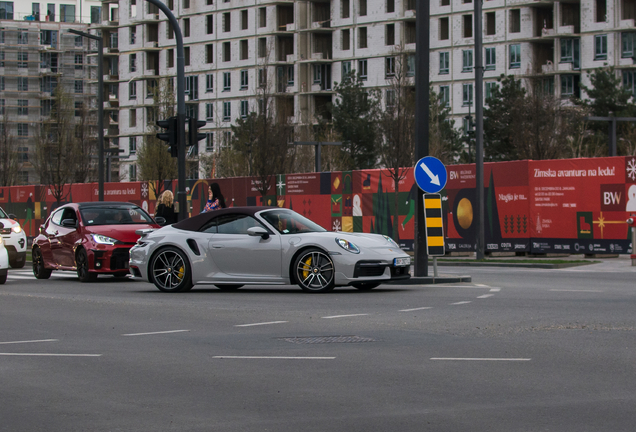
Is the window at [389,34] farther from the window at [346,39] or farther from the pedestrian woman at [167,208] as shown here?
the pedestrian woman at [167,208]

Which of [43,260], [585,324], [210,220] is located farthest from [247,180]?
[585,324]

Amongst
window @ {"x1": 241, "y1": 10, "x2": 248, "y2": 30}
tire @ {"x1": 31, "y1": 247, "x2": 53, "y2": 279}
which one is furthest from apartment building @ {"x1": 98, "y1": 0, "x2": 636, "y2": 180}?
tire @ {"x1": 31, "y1": 247, "x2": 53, "y2": 279}

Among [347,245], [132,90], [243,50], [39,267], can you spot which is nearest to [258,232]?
[347,245]

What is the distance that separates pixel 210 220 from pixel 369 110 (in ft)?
237

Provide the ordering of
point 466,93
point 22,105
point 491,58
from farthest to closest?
point 22,105 < point 466,93 < point 491,58

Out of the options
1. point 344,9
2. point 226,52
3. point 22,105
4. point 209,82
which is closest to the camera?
point 344,9

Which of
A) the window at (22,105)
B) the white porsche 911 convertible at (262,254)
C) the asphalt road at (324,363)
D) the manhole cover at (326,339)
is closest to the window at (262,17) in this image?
the window at (22,105)

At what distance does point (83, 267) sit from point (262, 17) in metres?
83.3

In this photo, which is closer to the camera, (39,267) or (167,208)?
→ (39,267)

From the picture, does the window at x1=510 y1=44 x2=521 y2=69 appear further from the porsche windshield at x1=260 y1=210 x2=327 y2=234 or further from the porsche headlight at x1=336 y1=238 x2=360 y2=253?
the porsche headlight at x1=336 y1=238 x2=360 y2=253

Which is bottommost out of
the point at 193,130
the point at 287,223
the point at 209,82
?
the point at 287,223

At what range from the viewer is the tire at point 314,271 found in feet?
51.2

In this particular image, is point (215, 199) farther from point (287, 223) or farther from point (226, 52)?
point (226, 52)

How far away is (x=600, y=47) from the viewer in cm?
8312
